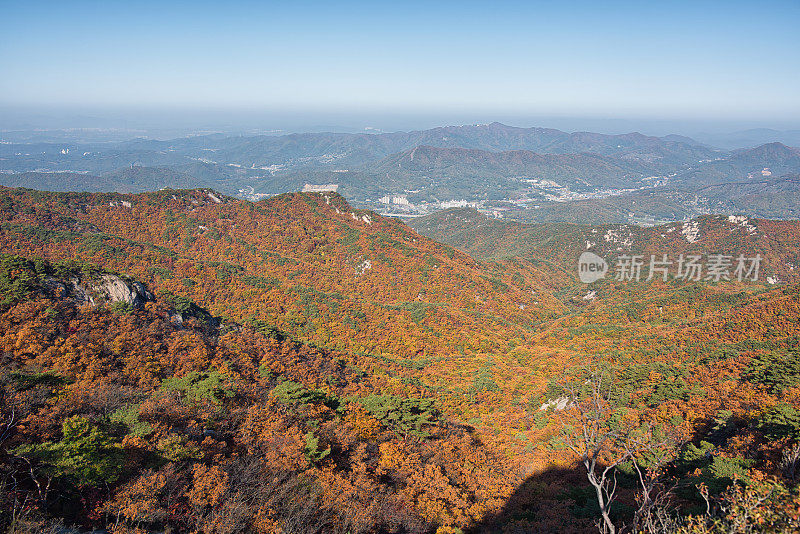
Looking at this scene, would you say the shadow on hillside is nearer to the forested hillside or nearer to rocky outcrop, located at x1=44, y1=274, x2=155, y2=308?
the forested hillside

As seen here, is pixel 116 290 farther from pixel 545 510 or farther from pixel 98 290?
pixel 545 510

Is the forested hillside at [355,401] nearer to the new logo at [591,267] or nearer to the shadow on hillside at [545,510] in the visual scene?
the shadow on hillside at [545,510]

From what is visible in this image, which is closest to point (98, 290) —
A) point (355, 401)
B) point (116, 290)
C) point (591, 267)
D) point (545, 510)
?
point (116, 290)

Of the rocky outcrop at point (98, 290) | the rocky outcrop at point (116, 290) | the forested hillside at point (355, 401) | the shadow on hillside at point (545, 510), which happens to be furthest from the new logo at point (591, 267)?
the rocky outcrop at point (98, 290)

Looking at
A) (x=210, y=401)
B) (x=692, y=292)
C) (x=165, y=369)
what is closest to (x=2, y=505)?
(x=210, y=401)

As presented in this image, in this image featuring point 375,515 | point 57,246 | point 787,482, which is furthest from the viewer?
point 57,246

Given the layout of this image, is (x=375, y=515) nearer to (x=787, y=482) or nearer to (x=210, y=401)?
(x=210, y=401)

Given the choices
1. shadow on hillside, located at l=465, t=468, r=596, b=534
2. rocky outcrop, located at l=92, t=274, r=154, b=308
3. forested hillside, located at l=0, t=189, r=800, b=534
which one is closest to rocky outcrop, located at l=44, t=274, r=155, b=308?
rocky outcrop, located at l=92, t=274, r=154, b=308

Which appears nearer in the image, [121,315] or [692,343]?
[121,315]
